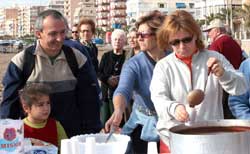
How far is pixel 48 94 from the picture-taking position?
3.21 meters

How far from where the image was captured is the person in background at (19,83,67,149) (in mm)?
3086

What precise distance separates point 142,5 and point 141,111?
113283mm

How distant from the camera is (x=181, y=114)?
210 centimetres

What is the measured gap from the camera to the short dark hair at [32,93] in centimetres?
312

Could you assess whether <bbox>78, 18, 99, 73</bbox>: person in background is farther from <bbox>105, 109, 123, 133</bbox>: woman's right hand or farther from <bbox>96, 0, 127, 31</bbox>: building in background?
<bbox>96, 0, 127, 31</bbox>: building in background

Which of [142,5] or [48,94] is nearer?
[48,94]

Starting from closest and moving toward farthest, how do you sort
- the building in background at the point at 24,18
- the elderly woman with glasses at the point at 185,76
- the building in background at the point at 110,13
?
the elderly woman with glasses at the point at 185,76 → the building in background at the point at 110,13 → the building in background at the point at 24,18

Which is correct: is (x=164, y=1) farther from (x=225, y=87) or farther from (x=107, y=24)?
(x=225, y=87)

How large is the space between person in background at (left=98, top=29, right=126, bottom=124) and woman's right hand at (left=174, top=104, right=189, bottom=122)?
13.8ft

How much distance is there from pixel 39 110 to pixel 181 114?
1280 millimetres

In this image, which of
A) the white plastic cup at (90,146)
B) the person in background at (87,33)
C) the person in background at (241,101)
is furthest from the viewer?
the person in background at (87,33)

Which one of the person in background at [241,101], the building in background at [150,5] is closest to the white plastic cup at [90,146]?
the person in background at [241,101]

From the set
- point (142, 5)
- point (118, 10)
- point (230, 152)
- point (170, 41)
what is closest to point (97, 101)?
point (170, 41)

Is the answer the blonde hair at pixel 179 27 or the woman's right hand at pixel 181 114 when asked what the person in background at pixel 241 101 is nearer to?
the blonde hair at pixel 179 27
